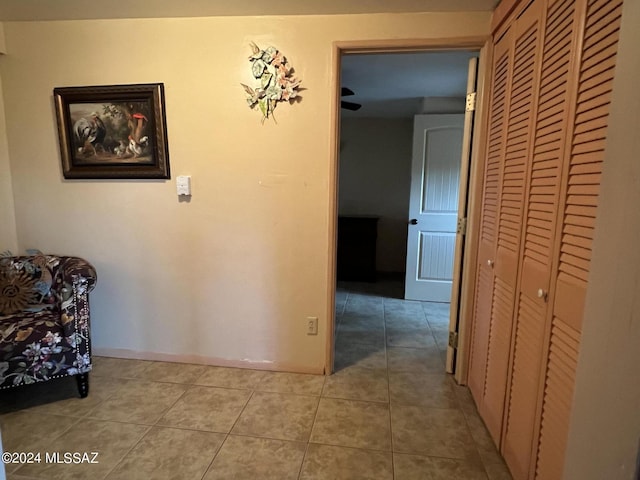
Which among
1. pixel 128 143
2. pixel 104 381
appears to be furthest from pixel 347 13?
pixel 104 381

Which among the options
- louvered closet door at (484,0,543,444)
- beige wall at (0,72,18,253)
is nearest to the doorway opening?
louvered closet door at (484,0,543,444)

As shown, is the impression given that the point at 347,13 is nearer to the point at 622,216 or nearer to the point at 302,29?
the point at 302,29

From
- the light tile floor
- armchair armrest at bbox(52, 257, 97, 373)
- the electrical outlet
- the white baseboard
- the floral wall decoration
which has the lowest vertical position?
the light tile floor

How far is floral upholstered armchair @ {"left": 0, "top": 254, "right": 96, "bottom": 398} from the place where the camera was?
5.91 ft

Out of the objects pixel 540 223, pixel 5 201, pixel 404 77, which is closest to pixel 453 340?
pixel 540 223

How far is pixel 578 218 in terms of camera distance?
1063mm

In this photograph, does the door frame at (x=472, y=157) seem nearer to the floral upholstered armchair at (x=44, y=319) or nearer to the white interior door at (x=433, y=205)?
the floral upholstered armchair at (x=44, y=319)

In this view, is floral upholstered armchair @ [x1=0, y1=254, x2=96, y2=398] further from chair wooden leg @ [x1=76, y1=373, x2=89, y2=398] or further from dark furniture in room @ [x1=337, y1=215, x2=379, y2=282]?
dark furniture in room @ [x1=337, y1=215, x2=379, y2=282]

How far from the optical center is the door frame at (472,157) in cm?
195

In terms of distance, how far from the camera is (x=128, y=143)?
2.24m

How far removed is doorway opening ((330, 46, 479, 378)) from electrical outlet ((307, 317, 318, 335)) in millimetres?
147

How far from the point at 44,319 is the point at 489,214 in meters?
2.51

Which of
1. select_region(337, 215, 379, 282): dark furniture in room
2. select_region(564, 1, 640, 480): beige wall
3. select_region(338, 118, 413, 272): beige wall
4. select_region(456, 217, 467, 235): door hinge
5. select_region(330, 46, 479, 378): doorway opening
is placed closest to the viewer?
select_region(564, 1, 640, 480): beige wall

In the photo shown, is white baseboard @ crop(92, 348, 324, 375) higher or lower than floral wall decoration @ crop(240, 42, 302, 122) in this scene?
lower
